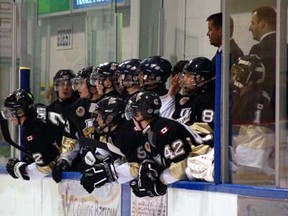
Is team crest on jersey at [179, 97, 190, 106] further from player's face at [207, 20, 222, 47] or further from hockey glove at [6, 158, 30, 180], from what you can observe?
hockey glove at [6, 158, 30, 180]

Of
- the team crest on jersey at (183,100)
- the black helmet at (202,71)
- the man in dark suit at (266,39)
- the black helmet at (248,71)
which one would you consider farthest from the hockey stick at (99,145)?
the man in dark suit at (266,39)

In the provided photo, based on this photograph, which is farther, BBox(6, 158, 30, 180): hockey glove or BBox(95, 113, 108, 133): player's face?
BBox(6, 158, 30, 180): hockey glove

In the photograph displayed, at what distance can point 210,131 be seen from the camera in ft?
13.4

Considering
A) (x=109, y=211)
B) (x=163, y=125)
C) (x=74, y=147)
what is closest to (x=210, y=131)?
(x=163, y=125)

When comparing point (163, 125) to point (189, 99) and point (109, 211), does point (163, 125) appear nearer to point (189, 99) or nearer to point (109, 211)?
point (189, 99)

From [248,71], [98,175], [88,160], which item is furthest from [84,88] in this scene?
[248,71]

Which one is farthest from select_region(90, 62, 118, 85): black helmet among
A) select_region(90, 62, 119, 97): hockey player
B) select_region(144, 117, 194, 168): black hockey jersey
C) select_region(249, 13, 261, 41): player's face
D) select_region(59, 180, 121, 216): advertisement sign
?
select_region(249, 13, 261, 41): player's face

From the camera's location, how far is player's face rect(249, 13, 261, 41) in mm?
3574

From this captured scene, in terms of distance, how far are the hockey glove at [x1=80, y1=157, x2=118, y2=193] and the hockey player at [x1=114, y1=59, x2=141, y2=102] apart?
0.47m

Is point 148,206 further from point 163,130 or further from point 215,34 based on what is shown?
point 215,34

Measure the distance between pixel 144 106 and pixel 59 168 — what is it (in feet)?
3.74

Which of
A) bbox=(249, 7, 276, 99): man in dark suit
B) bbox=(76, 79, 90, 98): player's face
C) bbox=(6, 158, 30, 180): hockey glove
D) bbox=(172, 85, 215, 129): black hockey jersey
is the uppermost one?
bbox=(249, 7, 276, 99): man in dark suit

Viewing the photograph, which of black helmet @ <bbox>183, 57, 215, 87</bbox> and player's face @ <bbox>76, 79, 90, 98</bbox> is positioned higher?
black helmet @ <bbox>183, 57, 215, 87</bbox>

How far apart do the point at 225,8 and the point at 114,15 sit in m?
2.25
